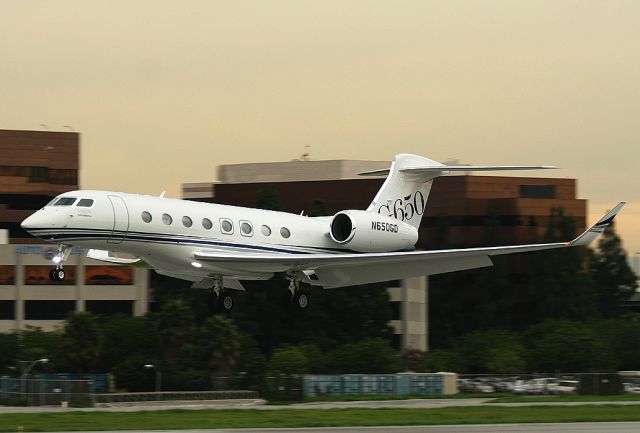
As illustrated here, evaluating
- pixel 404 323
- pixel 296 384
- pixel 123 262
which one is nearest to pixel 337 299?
pixel 404 323

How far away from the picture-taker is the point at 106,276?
73938 mm

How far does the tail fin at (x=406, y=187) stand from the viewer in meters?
36.5

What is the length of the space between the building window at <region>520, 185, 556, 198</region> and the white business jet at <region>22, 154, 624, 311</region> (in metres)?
58.3

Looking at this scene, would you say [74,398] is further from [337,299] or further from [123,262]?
[337,299]

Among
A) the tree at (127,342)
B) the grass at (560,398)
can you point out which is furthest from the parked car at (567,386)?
the tree at (127,342)

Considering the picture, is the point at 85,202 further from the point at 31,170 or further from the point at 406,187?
the point at 31,170

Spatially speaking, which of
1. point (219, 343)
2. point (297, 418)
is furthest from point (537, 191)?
point (297, 418)

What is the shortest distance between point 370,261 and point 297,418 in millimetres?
8082

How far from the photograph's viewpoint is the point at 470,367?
253 feet

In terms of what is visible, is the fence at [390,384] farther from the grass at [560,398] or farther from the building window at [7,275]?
the building window at [7,275]

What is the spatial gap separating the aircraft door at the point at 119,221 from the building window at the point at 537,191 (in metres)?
67.7

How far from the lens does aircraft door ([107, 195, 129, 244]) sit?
2986 cm

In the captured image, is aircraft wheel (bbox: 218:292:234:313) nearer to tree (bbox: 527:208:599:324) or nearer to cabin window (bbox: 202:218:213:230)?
cabin window (bbox: 202:218:213:230)

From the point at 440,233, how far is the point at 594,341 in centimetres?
1802
